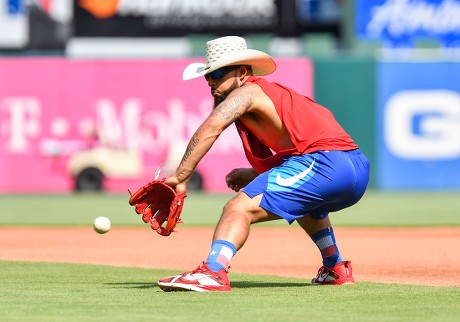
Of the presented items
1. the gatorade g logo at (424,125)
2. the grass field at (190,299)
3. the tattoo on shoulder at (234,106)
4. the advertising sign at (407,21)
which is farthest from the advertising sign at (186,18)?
the tattoo on shoulder at (234,106)

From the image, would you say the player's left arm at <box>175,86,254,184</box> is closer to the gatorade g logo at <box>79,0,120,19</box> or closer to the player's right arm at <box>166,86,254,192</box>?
the player's right arm at <box>166,86,254,192</box>

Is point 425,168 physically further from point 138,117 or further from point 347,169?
point 347,169

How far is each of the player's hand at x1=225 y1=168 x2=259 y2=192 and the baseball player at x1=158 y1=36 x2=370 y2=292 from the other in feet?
0.97

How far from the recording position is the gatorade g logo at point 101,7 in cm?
3019

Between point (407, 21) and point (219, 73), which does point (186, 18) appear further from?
point (219, 73)

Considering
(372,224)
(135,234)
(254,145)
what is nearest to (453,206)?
(372,224)

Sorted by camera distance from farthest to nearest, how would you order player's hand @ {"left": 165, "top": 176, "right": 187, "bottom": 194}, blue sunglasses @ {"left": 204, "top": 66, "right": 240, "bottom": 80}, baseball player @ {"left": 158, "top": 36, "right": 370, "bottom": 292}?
blue sunglasses @ {"left": 204, "top": 66, "right": 240, "bottom": 80}
player's hand @ {"left": 165, "top": 176, "right": 187, "bottom": 194}
baseball player @ {"left": 158, "top": 36, "right": 370, "bottom": 292}

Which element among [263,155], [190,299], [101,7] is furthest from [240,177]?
[101,7]

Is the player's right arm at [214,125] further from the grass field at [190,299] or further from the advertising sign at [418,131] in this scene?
the advertising sign at [418,131]

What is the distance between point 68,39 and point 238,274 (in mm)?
23371

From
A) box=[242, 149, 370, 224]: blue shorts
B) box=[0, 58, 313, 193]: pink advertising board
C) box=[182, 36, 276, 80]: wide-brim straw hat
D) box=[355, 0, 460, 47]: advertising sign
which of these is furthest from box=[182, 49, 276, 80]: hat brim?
box=[355, 0, 460, 47]: advertising sign

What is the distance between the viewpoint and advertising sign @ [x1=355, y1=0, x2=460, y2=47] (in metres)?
28.2

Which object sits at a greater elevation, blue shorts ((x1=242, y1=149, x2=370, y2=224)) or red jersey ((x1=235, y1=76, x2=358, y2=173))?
red jersey ((x1=235, y1=76, x2=358, y2=173))

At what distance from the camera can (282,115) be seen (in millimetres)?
6961
